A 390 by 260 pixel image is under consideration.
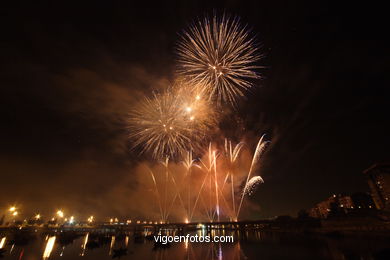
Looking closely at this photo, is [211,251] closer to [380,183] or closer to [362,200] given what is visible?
[380,183]

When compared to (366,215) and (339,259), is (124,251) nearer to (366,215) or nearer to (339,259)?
(339,259)

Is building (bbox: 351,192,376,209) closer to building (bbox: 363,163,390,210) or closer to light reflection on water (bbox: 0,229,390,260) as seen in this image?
building (bbox: 363,163,390,210)

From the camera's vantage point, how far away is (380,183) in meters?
110

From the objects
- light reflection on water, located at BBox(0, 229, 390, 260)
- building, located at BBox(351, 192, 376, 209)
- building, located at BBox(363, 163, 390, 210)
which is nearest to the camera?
light reflection on water, located at BBox(0, 229, 390, 260)

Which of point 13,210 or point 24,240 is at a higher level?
point 13,210

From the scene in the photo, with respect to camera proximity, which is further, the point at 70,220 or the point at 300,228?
the point at 70,220

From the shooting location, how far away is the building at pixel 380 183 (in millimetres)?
104506

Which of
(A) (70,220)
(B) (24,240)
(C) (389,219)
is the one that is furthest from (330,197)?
(A) (70,220)

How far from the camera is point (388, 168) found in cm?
10831

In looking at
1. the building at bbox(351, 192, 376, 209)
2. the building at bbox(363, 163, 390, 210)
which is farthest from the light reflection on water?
the building at bbox(351, 192, 376, 209)

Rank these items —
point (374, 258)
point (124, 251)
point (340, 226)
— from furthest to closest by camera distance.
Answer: point (340, 226), point (124, 251), point (374, 258)

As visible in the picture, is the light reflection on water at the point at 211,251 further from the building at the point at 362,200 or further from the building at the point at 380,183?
the building at the point at 362,200

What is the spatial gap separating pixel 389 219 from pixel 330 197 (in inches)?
4268

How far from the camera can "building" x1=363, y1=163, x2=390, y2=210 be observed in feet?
343
